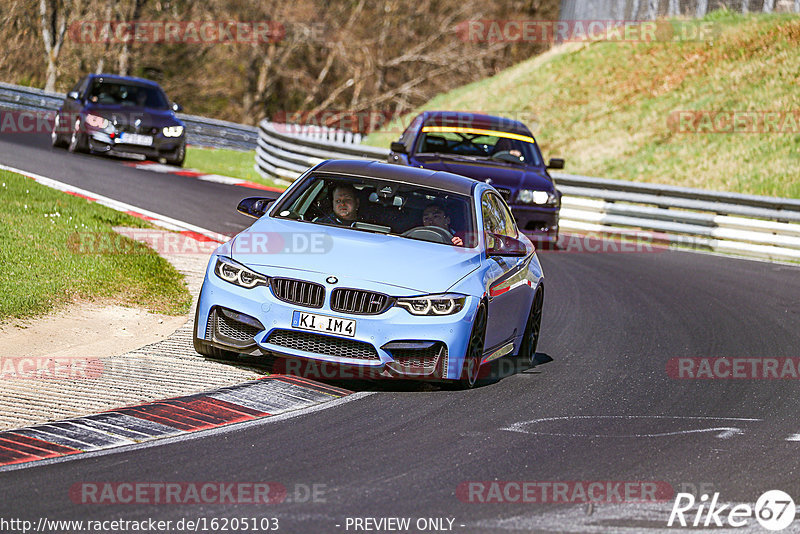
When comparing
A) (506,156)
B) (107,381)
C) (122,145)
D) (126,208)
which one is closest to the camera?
(107,381)

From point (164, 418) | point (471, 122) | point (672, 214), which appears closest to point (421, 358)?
point (164, 418)

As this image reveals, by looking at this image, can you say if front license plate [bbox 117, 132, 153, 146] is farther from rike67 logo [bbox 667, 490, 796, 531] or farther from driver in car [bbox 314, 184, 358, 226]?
rike67 logo [bbox 667, 490, 796, 531]

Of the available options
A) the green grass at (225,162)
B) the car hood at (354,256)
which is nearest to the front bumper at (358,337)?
the car hood at (354,256)

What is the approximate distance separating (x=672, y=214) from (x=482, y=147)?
6.33m

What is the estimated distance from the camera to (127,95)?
2597 centimetres

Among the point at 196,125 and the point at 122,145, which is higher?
the point at 122,145

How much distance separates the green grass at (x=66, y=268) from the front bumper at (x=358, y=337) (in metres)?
2.35

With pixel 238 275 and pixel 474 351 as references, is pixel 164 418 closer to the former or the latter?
pixel 238 275

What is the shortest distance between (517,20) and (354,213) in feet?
185

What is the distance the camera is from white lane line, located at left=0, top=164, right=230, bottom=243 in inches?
651

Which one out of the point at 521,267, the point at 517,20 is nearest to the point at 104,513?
the point at 521,267

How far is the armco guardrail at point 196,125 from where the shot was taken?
3344cm

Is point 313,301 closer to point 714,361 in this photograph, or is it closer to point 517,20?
point 714,361

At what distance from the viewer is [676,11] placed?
4066 centimetres
